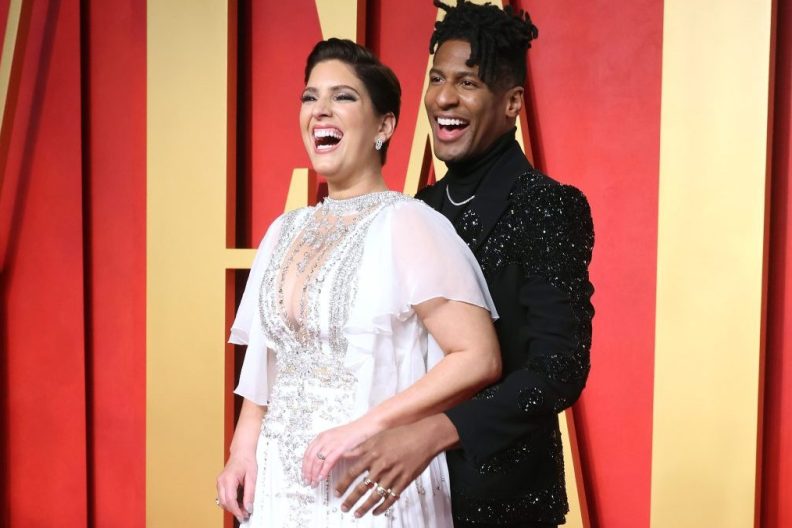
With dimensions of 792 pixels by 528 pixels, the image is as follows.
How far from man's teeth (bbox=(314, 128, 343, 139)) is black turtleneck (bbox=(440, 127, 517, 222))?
A: 22 centimetres

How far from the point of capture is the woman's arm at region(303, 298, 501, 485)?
4.25 ft

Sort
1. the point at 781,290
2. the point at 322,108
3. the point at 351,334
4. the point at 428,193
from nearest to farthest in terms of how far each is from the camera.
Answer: the point at 351,334
the point at 322,108
the point at 428,193
the point at 781,290

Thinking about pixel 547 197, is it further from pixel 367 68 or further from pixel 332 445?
pixel 332 445

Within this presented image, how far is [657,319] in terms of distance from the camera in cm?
245

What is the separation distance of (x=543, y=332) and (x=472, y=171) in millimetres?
398

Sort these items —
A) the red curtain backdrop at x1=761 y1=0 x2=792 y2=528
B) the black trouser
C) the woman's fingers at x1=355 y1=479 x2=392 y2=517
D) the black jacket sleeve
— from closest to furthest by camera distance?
1. the woman's fingers at x1=355 y1=479 x2=392 y2=517
2. the black jacket sleeve
3. the black trouser
4. the red curtain backdrop at x1=761 y1=0 x2=792 y2=528

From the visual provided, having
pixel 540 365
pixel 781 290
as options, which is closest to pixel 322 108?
pixel 540 365

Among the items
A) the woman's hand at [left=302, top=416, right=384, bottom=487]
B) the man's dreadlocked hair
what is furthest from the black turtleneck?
the woman's hand at [left=302, top=416, right=384, bottom=487]

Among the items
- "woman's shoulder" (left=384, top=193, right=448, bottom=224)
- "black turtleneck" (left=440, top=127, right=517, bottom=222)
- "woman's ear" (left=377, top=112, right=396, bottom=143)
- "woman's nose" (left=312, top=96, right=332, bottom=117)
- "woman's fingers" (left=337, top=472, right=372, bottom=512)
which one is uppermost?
"woman's nose" (left=312, top=96, right=332, bottom=117)

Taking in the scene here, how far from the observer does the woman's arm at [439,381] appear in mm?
1297

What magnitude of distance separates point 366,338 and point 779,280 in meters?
1.44

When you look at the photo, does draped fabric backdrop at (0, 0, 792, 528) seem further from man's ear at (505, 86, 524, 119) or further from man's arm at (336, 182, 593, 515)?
man's arm at (336, 182, 593, 515)

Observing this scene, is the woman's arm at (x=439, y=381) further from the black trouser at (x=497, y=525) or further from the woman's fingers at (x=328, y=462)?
the black trouser at (x=497, y=525)

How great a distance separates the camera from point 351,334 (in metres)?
1.45
